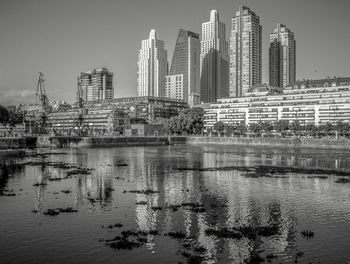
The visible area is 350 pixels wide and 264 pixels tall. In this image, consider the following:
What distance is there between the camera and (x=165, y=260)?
25.0 meters

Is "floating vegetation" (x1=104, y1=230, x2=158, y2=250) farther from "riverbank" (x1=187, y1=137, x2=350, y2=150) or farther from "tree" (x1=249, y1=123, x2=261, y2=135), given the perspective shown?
"tree" (x1=249, y1=123, x2=261, y2=135)

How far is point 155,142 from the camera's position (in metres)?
182

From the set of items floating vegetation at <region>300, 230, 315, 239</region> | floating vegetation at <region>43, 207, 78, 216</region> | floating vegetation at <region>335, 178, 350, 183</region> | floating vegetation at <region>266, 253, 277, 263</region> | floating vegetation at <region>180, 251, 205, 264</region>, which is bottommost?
floating vegetation at <region>266, 253, 277, 263</region>

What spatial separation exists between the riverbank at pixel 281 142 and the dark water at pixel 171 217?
87.4m

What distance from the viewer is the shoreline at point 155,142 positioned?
14212 centimetres

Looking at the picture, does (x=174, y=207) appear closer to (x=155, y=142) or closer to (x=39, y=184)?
(x=39, y=184)

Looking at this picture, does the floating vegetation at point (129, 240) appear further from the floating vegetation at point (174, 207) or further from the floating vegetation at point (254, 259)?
the floating vegetation at point (174, 207)

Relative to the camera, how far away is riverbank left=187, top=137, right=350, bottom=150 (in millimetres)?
143375

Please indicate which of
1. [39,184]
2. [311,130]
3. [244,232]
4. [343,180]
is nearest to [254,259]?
[244,232]

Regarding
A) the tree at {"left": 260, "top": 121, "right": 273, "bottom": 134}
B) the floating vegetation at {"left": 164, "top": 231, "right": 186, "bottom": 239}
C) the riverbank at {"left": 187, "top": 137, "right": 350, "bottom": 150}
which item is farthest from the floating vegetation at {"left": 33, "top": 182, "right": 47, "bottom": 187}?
the tree at {"left": 260, "top": 121, "right": 273, "bottom": 134}

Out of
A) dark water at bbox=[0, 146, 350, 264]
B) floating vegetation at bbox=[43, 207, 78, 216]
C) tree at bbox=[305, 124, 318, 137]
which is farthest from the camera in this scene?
tree at bbox=[305, 124, 318, 137]

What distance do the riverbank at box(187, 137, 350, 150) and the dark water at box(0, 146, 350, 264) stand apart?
87371mm

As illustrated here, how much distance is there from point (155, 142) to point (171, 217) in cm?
14698

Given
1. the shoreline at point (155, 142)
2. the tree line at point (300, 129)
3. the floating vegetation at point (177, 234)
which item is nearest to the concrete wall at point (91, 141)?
the shoreline at point (155, 142)
